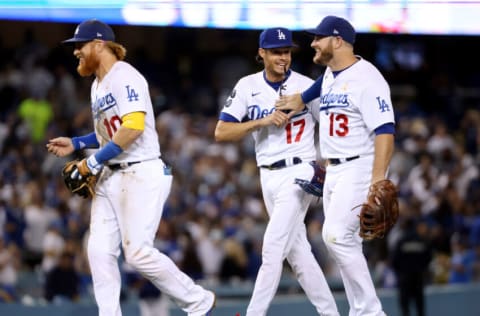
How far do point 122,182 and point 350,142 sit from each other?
1.62 meters

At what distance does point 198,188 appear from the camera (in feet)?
53.7

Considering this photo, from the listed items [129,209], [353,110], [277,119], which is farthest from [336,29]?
[129,209]

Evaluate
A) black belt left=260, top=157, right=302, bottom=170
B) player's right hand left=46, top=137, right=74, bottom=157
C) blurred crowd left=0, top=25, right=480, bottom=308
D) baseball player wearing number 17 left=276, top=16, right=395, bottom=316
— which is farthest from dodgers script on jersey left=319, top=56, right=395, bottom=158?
blurred crowd left=0, top=25, right=480, bottom=308

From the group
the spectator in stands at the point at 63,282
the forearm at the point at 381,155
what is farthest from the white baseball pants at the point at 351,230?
the spectator in stands at the point at 63,282

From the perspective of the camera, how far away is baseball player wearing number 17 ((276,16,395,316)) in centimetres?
779

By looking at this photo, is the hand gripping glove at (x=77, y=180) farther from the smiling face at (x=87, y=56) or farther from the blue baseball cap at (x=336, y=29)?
the blue baseball cap at (x=336, y=29)

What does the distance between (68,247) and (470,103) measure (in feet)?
29.6

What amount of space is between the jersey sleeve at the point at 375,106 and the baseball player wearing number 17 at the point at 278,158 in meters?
0.78

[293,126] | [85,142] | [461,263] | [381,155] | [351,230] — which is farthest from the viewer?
[461,263]

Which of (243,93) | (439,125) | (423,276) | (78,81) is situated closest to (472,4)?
(243,93)

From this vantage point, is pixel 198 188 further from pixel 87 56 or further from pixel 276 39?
pixel 87 56

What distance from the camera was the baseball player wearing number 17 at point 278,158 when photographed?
8320 millimetres

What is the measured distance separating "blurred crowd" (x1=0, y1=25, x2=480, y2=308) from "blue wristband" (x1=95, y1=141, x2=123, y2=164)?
16.2 ft

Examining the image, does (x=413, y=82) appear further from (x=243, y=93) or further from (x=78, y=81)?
(x=243, y=93)
